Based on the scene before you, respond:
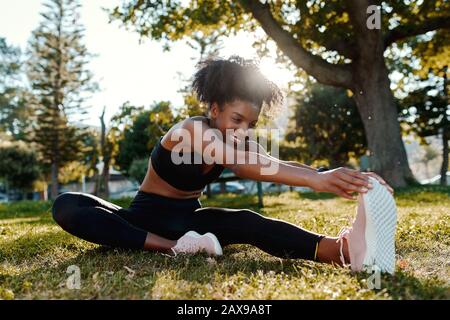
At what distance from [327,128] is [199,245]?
30.2 metres

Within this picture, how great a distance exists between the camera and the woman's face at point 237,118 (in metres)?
3.06

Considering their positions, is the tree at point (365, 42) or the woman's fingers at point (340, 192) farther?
the tree at point (365, 42)

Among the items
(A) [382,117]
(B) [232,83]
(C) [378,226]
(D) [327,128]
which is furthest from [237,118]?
(D) [327,128]

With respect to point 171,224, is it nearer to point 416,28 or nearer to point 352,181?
point 352,181

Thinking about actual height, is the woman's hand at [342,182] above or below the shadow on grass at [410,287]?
above

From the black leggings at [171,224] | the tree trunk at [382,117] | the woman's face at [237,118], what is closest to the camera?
the black leggings at [171,224]

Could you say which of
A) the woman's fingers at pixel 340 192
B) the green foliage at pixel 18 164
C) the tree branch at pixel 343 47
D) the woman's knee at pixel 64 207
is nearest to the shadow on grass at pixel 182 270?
the woman's knee at pixel 64 207

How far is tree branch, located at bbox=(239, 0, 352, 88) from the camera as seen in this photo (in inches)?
444

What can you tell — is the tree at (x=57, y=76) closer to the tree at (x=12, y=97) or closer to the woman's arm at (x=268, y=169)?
the tree at (x=12, y=97)

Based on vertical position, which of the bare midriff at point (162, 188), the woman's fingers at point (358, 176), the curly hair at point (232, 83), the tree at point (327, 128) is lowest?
the bare midriff at point (162, 188)

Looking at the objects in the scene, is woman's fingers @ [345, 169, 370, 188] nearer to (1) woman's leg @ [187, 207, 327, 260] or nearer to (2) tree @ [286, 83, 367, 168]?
(1) woman's leg @ [187, 207, 327, 260]

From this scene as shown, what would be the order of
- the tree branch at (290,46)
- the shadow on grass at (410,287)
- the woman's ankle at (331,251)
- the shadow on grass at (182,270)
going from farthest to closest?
the tree branch at (290,46), the woman's ankle at (331,251), the shadow on grass at (182,270), the shadow on grass at (410,287)
